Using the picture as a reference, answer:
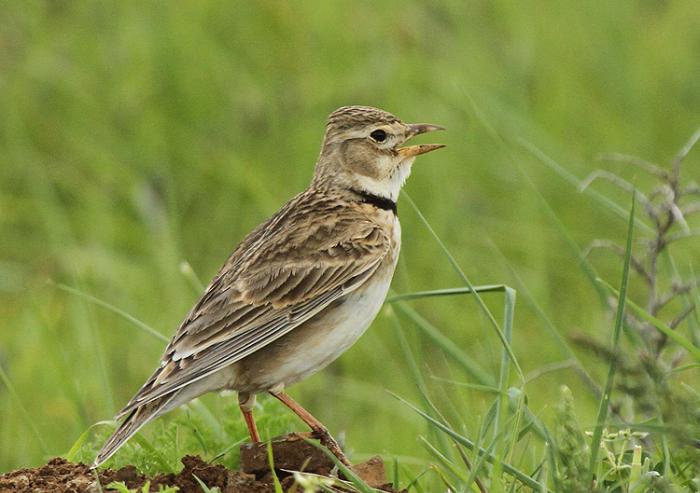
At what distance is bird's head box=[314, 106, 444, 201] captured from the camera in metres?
6.55

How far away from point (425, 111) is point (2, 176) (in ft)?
9.80

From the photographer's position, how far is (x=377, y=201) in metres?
6.51

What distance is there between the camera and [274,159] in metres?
10.4

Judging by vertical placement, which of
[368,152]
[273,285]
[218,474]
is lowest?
[218,474]

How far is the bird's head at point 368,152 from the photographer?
6547 millimetres

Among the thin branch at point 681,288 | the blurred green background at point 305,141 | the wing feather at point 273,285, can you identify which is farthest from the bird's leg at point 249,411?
the blurred green background at point 305,141

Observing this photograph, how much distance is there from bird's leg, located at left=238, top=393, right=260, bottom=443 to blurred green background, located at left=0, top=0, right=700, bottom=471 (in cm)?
315

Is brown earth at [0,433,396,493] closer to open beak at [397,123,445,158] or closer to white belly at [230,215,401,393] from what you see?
white belly at [230,215,401,393]

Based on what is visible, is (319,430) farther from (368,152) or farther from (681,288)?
(368,152)

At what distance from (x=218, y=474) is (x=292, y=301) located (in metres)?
1.16

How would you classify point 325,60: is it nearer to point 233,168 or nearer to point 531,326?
point 233,168

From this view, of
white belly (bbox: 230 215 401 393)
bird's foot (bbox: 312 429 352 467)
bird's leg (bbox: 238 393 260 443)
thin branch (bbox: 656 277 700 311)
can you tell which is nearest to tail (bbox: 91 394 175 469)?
bird's leg (bbox: 238 393 260 443)

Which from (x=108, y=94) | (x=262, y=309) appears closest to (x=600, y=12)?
(x=108, y=94)

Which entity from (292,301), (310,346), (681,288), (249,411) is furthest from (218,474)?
(681,288)
